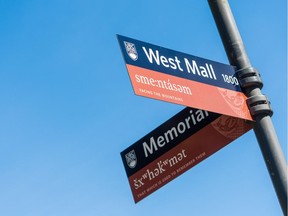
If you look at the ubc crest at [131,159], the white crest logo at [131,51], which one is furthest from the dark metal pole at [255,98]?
the ubc crest at [131,159]

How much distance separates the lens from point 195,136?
199 inches

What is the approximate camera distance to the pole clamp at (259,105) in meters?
4.57

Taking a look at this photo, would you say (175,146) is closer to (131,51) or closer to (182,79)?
(182,79)

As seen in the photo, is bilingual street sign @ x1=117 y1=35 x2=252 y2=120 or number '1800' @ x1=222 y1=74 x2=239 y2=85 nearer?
bilingual street sign @ x1=117 y1=35 x2=252 y2=120

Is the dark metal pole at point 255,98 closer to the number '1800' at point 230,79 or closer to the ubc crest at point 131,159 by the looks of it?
the number '1800' at point 230,79

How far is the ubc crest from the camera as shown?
546 cm

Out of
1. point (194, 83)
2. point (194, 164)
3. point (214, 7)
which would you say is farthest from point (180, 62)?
point (194, 164)

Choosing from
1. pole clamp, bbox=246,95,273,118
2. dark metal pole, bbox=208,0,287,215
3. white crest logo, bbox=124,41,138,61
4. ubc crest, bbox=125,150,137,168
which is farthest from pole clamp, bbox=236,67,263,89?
ubc crest, bbox=125,150,137,168

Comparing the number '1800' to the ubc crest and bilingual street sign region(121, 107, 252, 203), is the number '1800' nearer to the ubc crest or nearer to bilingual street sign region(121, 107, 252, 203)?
bilingual street sign region(121, 107, 252, 203)

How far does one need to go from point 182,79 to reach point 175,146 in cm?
76

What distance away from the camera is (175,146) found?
5191 millimetres

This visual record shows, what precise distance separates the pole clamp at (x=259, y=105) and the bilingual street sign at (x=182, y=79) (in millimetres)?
43

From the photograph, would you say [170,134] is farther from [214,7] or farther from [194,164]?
[214,7]

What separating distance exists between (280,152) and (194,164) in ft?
2.96
